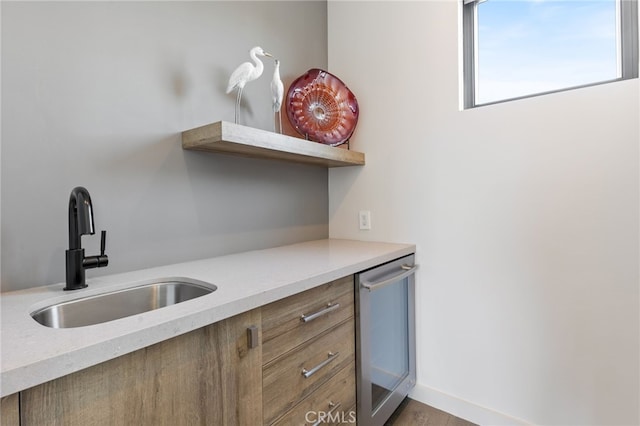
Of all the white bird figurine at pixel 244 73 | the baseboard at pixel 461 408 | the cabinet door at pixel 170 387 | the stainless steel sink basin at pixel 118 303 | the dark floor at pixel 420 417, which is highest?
the white bird figurine at pixel 244 73

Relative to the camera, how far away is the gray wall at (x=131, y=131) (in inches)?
37.6

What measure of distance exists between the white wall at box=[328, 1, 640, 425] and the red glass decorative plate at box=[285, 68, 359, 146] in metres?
0.13

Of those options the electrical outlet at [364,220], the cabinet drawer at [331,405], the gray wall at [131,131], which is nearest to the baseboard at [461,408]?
the cabinet drawer at [331,405]

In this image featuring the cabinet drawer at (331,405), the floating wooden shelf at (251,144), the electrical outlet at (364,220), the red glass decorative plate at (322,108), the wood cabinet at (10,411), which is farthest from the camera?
the electrical outlet at (364,220)

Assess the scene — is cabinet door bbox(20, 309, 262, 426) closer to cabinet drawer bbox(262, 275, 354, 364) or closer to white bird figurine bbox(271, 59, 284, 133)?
cabinet drawer bbox(262, 275, 354, 364)

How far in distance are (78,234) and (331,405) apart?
105cm

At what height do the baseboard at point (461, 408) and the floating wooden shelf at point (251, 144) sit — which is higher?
the floating wooden shelf at point (251, 144)

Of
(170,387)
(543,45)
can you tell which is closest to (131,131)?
(170,387)

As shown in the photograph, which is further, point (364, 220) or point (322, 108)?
point (364, 220)

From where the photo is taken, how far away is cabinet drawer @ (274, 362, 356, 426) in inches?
39.4

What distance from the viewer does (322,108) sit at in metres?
1.84

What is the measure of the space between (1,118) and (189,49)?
737 mm

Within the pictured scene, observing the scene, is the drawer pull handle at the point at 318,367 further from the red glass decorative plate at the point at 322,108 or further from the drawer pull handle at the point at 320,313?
the red glass decorative plate at the point at 322,108

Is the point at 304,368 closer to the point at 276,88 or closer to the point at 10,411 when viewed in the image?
the point at 10,411
